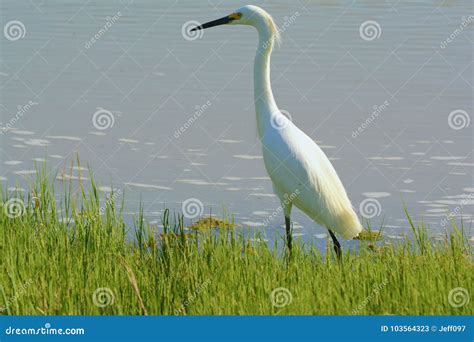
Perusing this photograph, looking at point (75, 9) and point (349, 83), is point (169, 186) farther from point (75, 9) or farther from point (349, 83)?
point (75, 9)

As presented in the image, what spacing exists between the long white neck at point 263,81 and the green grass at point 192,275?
1.71 m

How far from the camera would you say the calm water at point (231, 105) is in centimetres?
961

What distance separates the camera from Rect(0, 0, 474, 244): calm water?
9.61 m

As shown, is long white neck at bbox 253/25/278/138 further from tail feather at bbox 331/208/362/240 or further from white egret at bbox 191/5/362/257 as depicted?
tail feather at bbox 331/208/362/240

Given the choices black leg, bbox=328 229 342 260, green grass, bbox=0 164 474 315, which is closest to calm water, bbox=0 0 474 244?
black leg, bbox=328 229 342 260

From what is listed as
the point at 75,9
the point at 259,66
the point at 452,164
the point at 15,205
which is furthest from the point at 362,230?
the point at 75,9

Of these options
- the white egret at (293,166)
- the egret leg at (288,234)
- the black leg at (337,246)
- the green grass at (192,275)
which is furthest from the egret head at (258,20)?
the green grass at (192,275)

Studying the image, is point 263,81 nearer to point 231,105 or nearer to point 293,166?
point 293,166

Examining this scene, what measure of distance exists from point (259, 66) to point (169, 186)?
1.99 meters

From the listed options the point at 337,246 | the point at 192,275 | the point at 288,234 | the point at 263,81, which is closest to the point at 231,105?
the point at 263,81

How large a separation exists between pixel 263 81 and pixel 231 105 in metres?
3.62

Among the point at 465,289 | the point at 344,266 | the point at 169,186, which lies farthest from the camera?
Result: the point at 169,186

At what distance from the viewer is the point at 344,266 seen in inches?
244

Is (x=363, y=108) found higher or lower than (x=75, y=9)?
lower
